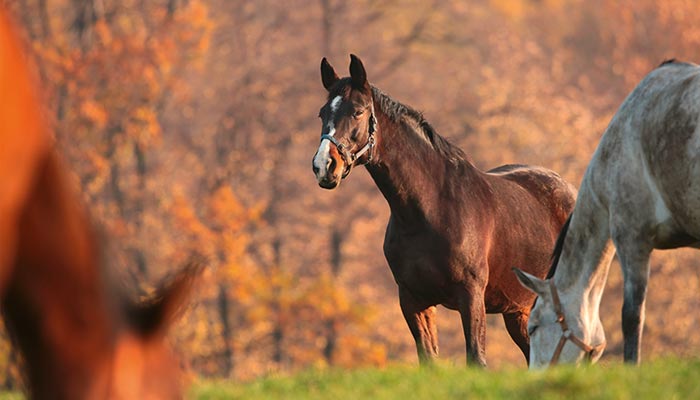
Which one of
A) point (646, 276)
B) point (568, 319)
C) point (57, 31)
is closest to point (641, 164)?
point (646, 276)

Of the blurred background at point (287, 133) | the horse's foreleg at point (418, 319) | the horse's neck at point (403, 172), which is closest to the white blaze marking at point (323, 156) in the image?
the horse's neck at point (403, 172)

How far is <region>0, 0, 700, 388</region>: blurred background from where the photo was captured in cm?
2391

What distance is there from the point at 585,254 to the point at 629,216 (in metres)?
0.77

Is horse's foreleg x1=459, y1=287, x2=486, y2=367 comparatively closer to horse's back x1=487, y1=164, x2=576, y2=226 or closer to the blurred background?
horse's back x1=487, y1=164, x2=576, y2=226

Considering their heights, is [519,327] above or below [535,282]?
below

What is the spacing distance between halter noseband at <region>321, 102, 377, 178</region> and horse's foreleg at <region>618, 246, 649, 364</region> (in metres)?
2.31

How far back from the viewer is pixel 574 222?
26.4 feet

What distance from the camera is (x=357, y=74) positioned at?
8.87 meters

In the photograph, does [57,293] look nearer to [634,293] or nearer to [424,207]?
[634,293]

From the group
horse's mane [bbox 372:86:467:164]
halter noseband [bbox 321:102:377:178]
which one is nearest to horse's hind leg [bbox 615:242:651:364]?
halter noseband [bbox 321:102:377:178]

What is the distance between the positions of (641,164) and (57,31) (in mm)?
20400

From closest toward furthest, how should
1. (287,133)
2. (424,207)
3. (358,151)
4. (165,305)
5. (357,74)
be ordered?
1. (165,305)
2. (358,151)
3. (357,74)
4. (424,207)
5. (287,133)

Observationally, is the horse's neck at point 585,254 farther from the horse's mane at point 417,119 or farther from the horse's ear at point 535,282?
the horse's mane at point 417,119

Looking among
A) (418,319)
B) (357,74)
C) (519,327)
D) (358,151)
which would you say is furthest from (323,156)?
(519,327)
